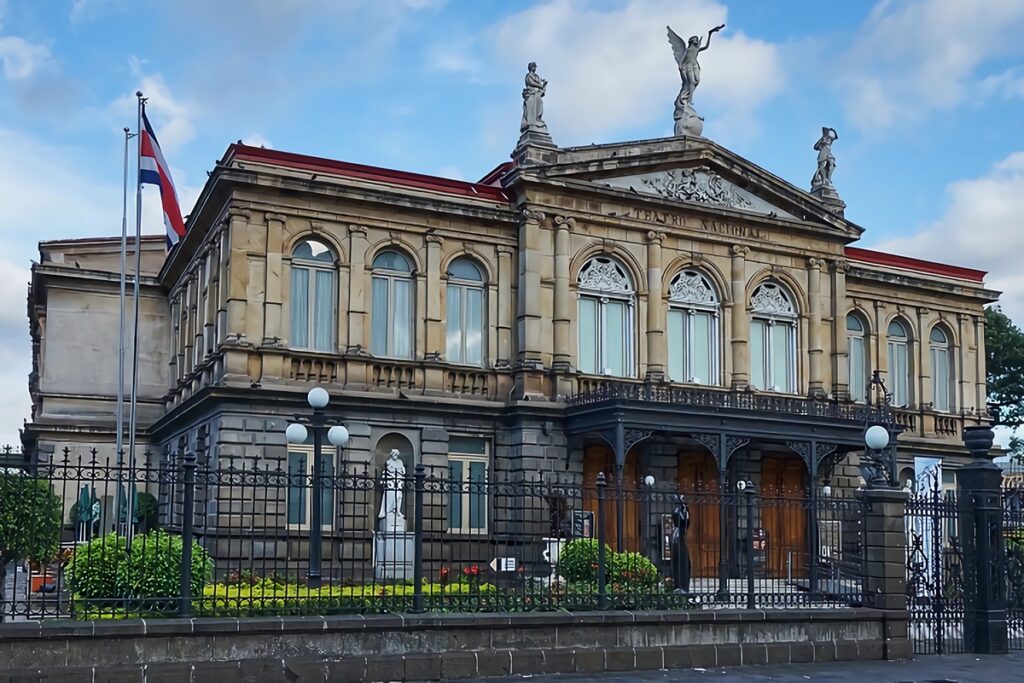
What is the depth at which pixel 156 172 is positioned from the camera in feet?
99.5

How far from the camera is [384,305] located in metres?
31.1

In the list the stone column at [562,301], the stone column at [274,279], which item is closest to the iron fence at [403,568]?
the stone column at [562,301]

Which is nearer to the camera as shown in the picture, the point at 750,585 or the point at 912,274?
the point at 750,585

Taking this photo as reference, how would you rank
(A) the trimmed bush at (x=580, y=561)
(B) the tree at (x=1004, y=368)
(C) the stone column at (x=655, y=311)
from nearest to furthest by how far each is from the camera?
(A) the trimmed bush at (x=580, y=561)
(C) the stone column at (x=655, y=311)
(B) the tree at (x=1004, y=368)

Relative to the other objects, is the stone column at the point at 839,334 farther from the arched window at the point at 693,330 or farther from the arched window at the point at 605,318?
the arched window at the point at 605,318

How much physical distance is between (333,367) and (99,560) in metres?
15.1

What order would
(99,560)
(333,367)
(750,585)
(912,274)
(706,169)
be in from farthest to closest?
1. (912,274)
2. (706,169)
3. (333,367)
4. (750,585)
5. (99,560)

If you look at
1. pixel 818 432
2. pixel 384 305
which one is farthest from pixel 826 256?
pixel 384 305

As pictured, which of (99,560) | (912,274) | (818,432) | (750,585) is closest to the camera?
(99,560)

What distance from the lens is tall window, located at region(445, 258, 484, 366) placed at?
105ft

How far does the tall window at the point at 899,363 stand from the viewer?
39.2m

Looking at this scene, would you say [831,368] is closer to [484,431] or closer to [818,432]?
[818,432]

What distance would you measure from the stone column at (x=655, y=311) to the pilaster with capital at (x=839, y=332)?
5902 mm

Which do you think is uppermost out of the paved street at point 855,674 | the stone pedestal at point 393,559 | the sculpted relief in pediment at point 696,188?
the sculpted relief in pediment at point 696,188
